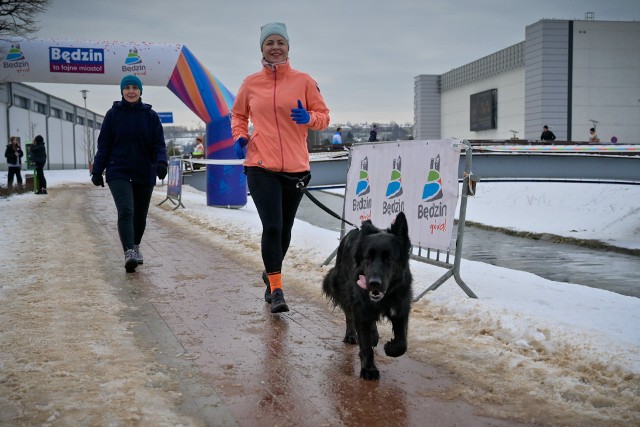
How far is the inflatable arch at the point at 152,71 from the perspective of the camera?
51.3 ft

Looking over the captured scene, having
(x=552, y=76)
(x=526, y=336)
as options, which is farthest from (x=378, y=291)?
(x=552, y=76)

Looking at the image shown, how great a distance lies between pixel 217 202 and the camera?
53.7 ft

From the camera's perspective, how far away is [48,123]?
60375 millimetres

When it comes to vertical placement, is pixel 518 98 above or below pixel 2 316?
above

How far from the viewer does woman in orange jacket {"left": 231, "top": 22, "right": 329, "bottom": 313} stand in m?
5.20

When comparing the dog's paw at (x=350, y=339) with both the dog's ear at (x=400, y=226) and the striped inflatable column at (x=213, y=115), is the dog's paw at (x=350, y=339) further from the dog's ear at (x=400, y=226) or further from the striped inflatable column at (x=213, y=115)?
the striped inflatable column at (x=213, y=115)

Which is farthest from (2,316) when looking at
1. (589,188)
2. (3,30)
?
(589,188)

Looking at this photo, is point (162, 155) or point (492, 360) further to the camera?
point (162, 155)

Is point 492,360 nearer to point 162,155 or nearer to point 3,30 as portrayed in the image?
point 162,155

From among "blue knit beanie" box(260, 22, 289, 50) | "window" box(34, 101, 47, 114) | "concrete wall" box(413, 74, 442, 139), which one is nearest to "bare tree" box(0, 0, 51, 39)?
"blue knit beanie" box(260, 22, 289, 50)

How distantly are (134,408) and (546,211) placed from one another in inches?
796

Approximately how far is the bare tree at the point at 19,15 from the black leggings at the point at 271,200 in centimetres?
1768

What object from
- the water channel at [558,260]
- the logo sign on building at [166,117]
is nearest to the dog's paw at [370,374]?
the water channel at [558,260]

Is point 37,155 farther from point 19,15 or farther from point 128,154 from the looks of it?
point 128,154
